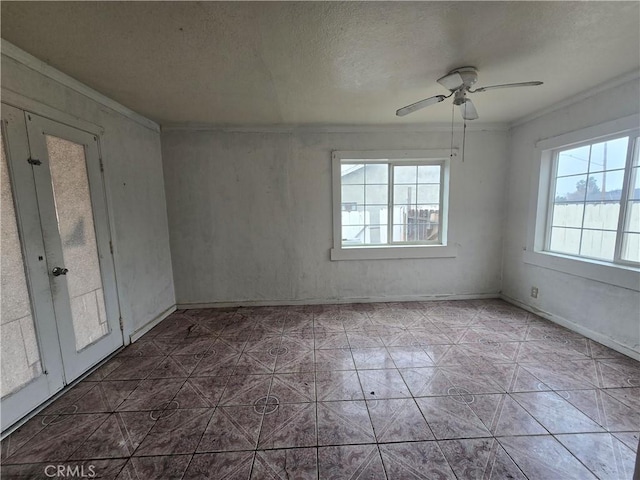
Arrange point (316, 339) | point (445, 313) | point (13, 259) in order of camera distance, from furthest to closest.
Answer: point (445, 313), point (316, 339), point (13, 259)

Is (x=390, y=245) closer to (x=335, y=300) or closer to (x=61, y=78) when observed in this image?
(x=335, y=300)

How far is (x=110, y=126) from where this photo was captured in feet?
8.45

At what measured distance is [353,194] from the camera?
12.1ft

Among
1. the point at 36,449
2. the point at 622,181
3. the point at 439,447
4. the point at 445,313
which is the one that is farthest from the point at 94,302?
the point at 622,181

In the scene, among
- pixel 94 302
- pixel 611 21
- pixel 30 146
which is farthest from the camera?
pixel 94 302

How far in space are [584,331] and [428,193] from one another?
7.47 ft

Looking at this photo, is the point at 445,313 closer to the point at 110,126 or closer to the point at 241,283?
the point at 241,283

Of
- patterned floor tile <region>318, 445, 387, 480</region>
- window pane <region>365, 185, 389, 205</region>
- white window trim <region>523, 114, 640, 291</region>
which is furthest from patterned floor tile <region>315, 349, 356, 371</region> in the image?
white window trim <region>523, 114, 640, 291</region>

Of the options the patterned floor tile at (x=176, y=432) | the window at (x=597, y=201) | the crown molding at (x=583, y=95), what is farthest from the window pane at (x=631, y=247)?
the patterned floor tile at (x=176, y=432)

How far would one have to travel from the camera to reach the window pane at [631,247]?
2.30m

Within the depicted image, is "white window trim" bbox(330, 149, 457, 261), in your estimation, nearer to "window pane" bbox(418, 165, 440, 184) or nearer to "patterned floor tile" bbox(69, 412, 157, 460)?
"window pane" bbox(418, 165, 440, 184)

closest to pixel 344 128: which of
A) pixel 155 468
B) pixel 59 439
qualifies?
pixel 155 468

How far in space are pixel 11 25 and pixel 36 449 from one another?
2503 mm

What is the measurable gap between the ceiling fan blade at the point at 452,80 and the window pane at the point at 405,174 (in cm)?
155
